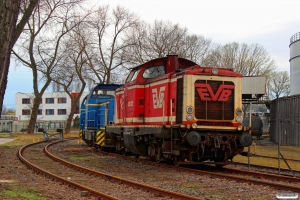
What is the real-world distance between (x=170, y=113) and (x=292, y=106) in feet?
64.0

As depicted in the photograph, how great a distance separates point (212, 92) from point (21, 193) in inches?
256

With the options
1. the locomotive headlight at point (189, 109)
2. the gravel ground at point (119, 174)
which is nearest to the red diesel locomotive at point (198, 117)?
the locomotive headlight at point (189, 109)

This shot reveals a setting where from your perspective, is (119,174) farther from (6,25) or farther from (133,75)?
(6,25)

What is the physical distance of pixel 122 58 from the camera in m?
46.1

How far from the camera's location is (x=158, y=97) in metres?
13.8

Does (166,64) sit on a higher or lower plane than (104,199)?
higher

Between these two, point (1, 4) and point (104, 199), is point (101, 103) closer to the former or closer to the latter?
point (104, 199)

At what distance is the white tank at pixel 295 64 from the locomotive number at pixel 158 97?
36490 mm

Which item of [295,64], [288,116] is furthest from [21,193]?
[295,64]

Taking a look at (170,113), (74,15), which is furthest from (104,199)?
(74,15)

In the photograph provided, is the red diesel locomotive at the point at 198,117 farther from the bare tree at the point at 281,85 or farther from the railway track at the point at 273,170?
the bare tree at the point at 281,85

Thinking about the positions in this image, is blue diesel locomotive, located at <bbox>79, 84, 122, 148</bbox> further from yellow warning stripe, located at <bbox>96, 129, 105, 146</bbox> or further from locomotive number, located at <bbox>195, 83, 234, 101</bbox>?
locomotive number, located at <bbox>195, 83, 234, 101</bbox>

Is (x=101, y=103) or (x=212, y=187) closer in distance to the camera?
(x=212, y=187)

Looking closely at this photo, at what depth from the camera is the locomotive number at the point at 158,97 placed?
13559 millimetres
